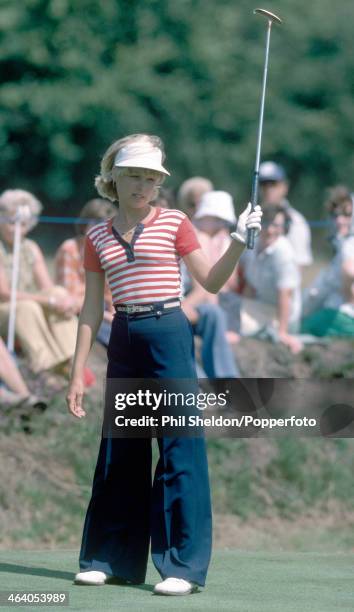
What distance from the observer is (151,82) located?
29969 millimetres

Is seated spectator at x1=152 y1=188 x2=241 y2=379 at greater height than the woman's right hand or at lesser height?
greater

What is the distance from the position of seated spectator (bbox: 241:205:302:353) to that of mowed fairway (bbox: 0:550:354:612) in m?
3.10

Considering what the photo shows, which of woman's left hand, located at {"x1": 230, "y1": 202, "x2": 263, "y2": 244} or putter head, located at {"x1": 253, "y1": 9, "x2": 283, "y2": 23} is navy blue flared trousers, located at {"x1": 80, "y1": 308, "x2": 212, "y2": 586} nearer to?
woman's left hand, located at {"x1": 230, "y1": 202, "x2": 263, "y2": 244}

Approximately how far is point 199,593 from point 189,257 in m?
1.43

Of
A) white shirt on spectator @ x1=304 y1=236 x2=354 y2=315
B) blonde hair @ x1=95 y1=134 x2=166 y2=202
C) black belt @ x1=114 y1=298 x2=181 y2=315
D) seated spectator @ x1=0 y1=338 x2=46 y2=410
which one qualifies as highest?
white shirt on spectator @ x1=304 y1=236 x2=354 y2=315

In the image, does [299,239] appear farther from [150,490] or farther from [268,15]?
[150,490]

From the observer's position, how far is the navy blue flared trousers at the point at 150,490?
6.48m

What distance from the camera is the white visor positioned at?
21.2 ft

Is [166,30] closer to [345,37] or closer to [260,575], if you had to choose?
[345,37]

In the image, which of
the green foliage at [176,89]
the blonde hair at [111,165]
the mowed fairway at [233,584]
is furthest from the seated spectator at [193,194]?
the green foliage at [176,89]

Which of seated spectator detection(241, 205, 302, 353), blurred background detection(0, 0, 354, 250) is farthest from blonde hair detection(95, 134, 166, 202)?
blurred background detection(0, 0, 354, 250)

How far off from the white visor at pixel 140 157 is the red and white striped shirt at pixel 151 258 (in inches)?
8.8

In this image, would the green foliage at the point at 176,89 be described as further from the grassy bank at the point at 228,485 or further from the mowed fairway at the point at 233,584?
the mowed fairway at the point at 233,584

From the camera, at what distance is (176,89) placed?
30.4m
